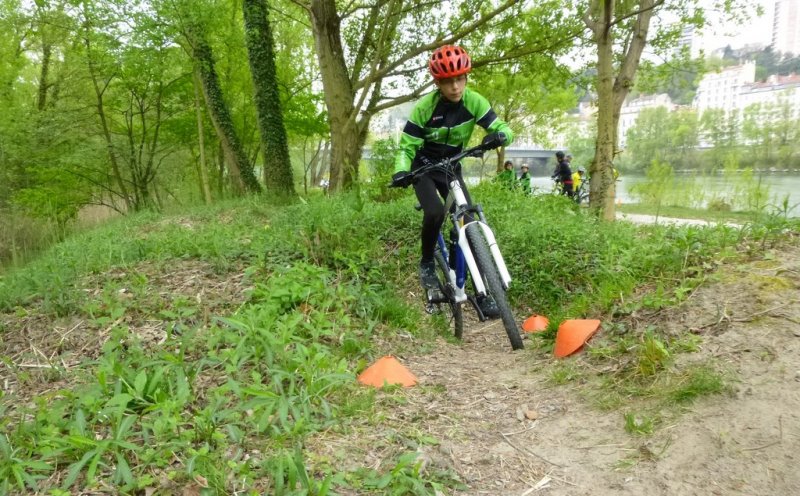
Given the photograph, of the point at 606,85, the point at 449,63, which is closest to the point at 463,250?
the point at 449,63

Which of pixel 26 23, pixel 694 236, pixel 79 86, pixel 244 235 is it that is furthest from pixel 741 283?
pixel 79 86

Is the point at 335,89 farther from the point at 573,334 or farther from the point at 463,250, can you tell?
the point at 573,334

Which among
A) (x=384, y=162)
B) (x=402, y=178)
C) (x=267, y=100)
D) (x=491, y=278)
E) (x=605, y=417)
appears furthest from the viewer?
(x=267, y=100)

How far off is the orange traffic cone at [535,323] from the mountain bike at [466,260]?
0.63 m

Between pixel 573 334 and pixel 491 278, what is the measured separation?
2.37ft

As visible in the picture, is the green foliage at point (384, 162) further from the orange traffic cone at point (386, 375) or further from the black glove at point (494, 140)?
the orange traffic cone at point (386, 375)

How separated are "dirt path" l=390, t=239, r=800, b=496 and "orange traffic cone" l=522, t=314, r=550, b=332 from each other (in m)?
0.91

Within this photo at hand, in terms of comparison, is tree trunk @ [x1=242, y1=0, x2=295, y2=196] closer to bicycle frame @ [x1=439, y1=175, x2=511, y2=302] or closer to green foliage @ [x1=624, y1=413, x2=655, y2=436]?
bicycle frame @ [x1=439, y1=175, x2=511, y2=302]

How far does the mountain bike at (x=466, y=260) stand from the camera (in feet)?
11.7

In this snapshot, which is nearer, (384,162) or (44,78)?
(384,162)

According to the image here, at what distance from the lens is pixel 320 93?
804 inches

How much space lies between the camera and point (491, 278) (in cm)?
353

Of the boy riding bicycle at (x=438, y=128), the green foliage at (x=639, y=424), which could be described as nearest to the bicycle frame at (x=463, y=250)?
the boy riding bicycle at (x=438, y=128)

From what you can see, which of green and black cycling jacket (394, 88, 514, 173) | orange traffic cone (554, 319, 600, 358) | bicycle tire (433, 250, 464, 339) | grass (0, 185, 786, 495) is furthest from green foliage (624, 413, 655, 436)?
green and black cycling jacket (394, 88, 514, 173)
